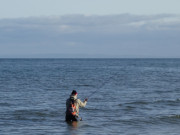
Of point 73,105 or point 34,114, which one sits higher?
point 73,105

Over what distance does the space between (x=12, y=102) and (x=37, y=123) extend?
260 inches

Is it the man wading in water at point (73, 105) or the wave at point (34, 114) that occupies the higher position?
the man wading in water at point (73, 105)

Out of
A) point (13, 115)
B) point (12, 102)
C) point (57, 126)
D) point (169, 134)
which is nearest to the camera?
point (169, 134)

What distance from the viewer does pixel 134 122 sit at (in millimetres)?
15758

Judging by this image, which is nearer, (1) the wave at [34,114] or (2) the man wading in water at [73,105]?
(2) the man wading in water at [73,105]

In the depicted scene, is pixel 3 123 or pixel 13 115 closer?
pixel 3 123

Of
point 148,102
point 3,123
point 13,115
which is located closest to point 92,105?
point 148,102

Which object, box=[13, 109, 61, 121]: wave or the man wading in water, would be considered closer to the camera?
the man wading in water

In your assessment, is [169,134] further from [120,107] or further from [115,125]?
[120,107]

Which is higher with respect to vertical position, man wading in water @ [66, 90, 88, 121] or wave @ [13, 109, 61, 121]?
man wading in water @ [66, 90, 88, 121]

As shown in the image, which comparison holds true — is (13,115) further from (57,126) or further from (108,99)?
(108,99)

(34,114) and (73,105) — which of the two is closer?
(73,105)

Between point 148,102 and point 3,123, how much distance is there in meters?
9.91

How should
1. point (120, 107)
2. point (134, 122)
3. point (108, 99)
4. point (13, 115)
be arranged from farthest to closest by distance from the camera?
point (108, 99) < point (120, 107) < point (13, 115) < point (134, 122)
